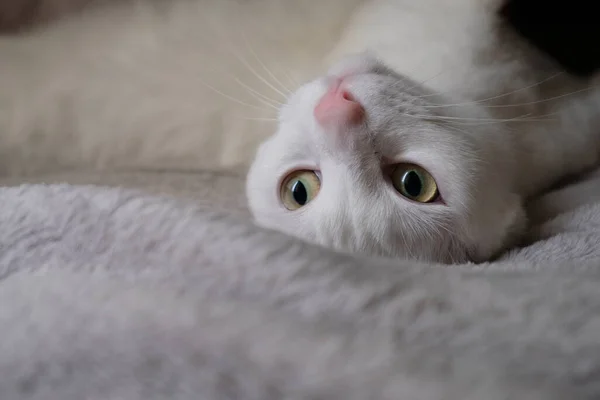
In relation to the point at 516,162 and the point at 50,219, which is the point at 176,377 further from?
the point at 516,162

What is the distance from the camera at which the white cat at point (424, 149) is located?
2.39ft

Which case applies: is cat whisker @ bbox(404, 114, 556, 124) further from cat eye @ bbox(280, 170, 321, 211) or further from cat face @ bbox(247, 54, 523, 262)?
cat eye @ bbox(280, 170, 321, 211)

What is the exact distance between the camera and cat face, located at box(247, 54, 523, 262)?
28.6 inches

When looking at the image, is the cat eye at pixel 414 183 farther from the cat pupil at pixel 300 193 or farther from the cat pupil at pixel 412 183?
the cat pupil at pixel 300 193

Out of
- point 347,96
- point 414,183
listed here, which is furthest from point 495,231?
point 347,96

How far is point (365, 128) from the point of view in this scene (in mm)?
720

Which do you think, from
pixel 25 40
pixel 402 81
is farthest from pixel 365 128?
pixel 25 40

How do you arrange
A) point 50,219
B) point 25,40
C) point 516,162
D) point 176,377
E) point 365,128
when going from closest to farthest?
point 176,377, point 50,219, point 365,128, point 516,162, point 25,40

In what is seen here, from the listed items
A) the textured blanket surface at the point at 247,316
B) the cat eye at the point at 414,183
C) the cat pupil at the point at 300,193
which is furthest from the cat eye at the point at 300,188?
the textured blanket surface at the point at 247,316

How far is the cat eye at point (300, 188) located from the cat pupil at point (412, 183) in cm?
12

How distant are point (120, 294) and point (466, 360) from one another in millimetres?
271

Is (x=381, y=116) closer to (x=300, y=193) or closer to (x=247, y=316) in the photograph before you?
(x=300, y=193)

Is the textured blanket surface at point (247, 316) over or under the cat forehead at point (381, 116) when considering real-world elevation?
under

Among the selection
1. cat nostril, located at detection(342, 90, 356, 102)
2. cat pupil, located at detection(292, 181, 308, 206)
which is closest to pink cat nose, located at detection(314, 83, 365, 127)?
cat nostril, located at detection(342, 90, 356, 102)
